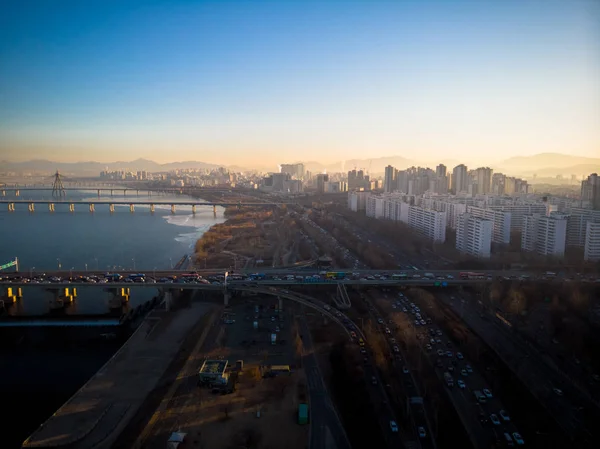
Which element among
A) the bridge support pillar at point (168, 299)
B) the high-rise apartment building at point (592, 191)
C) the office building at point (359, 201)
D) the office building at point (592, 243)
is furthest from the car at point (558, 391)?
the office building at point (359, 201)

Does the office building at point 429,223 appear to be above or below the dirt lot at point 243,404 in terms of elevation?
above

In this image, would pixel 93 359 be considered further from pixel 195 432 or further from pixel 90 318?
pixel 195 432

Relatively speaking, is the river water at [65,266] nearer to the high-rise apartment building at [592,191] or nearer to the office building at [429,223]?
the office building at [429,223]

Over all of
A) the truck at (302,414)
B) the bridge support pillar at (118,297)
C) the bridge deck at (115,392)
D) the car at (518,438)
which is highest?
the bridge support pillar at (118,297)

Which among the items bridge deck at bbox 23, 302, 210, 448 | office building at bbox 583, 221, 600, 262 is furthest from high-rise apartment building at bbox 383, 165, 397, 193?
bridge deck at bbox 23, 302, 210, 448

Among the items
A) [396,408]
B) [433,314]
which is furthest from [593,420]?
[433,314]

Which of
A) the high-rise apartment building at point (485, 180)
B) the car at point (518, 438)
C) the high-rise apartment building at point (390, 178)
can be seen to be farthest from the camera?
→ the high-rise apartment building at point (390, 178)

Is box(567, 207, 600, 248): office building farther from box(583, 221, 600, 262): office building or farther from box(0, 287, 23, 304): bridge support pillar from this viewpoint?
box(0, 287, 23, 304): bridge support pillar
